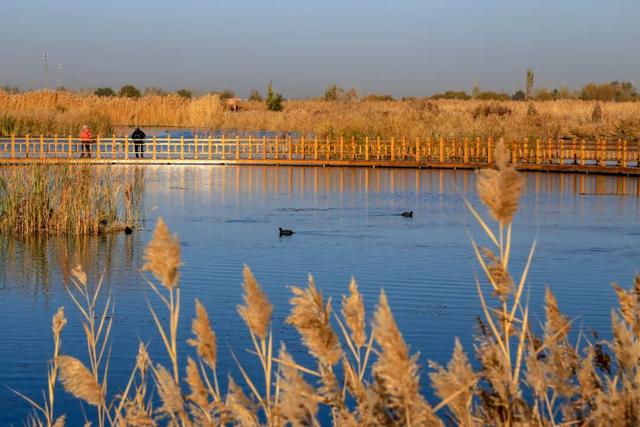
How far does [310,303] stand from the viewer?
2479 millimetres

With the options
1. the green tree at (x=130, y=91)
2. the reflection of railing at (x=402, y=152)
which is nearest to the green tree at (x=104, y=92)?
the green tree at (x=130, y=91)

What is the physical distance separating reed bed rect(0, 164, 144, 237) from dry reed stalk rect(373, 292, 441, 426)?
15065 mm

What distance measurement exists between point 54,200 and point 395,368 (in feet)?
52.7

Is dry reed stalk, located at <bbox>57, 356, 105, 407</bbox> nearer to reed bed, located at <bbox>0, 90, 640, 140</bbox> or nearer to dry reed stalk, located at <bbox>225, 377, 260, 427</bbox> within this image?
dry reed stalk, located at <bbox>225, 377, 260, 427</bbox>

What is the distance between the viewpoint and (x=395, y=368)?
7.29 ft

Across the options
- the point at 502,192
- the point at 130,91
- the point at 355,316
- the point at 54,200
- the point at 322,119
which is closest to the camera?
the point at 502,192

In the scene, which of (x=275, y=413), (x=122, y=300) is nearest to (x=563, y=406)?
(x=275, y=413)

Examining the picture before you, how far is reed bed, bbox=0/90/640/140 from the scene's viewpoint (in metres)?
43.6

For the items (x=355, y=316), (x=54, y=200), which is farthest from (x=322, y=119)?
(x=355, y=316)

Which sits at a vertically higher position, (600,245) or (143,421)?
(143,421)

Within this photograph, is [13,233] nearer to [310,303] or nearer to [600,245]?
[600,245]

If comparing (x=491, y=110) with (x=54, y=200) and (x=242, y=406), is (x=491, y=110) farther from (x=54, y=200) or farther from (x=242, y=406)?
(x=242, y=406)

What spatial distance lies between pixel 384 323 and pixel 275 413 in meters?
0.86

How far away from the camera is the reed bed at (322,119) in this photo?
43.6m
